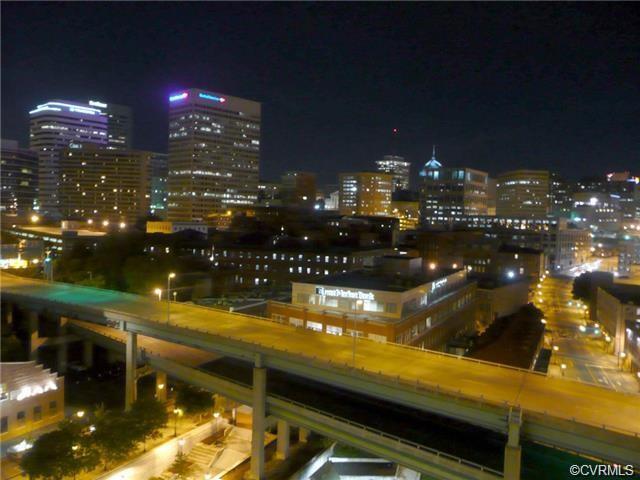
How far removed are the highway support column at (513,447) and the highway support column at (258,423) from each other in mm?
9068

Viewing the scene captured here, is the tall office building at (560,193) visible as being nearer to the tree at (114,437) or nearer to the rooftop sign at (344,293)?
the rooftop sign at (344,293)

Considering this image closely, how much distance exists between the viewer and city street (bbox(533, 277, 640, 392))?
111ft

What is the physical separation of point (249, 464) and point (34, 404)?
981cm

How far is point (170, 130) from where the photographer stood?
380ft

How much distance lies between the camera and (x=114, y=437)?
1928 centimetres

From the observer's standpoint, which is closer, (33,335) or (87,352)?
(33,335)

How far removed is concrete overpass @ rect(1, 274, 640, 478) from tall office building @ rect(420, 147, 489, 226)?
88701mm

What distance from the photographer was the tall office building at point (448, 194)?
108 metres

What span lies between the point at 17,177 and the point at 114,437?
120 m

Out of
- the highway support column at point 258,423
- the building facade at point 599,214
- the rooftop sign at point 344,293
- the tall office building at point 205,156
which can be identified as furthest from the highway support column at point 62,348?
the building facade at point 599,214

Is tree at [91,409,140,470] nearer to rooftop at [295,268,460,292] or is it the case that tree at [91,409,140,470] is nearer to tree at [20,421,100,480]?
tree at [20,421,100,480]

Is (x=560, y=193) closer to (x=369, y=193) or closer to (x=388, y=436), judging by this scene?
(x=369, y=193)

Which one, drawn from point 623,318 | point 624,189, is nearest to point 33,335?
point 623,318

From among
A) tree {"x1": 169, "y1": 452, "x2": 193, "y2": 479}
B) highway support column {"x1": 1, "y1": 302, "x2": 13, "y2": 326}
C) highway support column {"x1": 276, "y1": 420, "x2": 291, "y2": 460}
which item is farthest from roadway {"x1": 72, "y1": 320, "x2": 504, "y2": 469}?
highway support column {"x1": 1, "y1": 302, "x2": 13, "y2": 326}
